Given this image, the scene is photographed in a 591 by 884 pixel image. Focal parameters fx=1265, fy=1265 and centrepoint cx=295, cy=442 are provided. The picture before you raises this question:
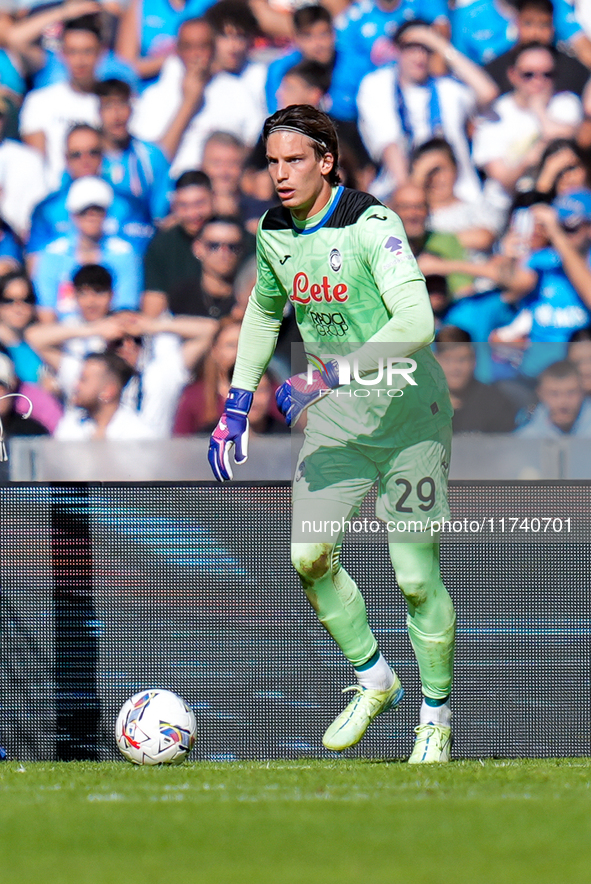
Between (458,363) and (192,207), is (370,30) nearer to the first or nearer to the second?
(192,207)

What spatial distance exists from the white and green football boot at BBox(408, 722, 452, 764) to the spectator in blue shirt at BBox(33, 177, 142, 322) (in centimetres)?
397

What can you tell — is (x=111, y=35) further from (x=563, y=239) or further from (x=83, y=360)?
(x=563, y=239)

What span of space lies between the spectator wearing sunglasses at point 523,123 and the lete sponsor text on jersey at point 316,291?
12.0ft

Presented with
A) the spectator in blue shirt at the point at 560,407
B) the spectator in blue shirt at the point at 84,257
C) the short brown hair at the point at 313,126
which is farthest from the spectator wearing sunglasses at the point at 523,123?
the short brown hair at the point at 313,126

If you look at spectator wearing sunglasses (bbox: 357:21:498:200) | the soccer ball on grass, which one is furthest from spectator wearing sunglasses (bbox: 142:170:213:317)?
the soccer ball on grass

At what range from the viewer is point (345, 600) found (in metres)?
4.80

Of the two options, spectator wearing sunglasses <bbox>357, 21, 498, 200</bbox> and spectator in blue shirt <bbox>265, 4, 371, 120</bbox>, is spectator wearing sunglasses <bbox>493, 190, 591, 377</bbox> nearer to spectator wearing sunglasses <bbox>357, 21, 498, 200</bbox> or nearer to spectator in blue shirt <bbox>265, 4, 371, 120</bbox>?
spectator wearing sunglasses <bbox>357, 21, 498, 200</bbox>

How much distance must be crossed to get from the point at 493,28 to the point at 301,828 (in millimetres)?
6418

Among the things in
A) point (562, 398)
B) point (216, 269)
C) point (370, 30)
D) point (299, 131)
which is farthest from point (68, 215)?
point (299, 131)

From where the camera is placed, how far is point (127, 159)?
8.23 m

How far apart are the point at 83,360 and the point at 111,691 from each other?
107 inches

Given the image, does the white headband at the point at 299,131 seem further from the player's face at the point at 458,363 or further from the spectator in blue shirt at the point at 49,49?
the spectator in blue shirt at the point at 49,49

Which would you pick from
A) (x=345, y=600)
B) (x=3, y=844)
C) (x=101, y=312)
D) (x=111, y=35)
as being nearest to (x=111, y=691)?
(x=345, y=600)

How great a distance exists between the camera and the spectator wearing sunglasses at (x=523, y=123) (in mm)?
8117
